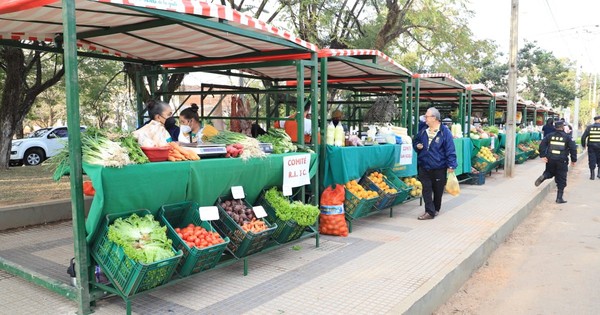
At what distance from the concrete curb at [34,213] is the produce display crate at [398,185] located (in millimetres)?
5204

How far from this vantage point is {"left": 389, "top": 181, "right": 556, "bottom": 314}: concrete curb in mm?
4147

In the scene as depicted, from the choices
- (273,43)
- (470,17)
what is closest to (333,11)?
(470,17)

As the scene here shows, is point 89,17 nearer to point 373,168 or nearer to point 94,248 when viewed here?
point 94,248

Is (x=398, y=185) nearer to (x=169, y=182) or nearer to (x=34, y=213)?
(x=169, y=182)

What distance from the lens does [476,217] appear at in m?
8.16

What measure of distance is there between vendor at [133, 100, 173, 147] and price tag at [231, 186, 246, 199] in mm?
877

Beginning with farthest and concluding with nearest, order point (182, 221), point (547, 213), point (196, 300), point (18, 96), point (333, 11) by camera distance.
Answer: point (333, 11) → point (18, 96) → point (547, 213) → point (182, 221) → point (196, 300)

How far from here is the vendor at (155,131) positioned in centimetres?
429

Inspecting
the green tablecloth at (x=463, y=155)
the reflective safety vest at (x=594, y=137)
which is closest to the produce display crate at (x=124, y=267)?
the green tablecloth at (x=463, y=155)

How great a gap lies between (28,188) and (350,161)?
7.06 m

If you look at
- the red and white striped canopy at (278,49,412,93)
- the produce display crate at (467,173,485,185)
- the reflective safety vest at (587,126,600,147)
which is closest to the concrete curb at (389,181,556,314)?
the red and white striped canopy at (278,49,412,93)

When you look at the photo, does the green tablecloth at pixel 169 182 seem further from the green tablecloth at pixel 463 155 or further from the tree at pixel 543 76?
the tree at pixel 543 76

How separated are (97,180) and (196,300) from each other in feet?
4.80

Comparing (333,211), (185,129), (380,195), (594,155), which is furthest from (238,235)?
(594,155)
